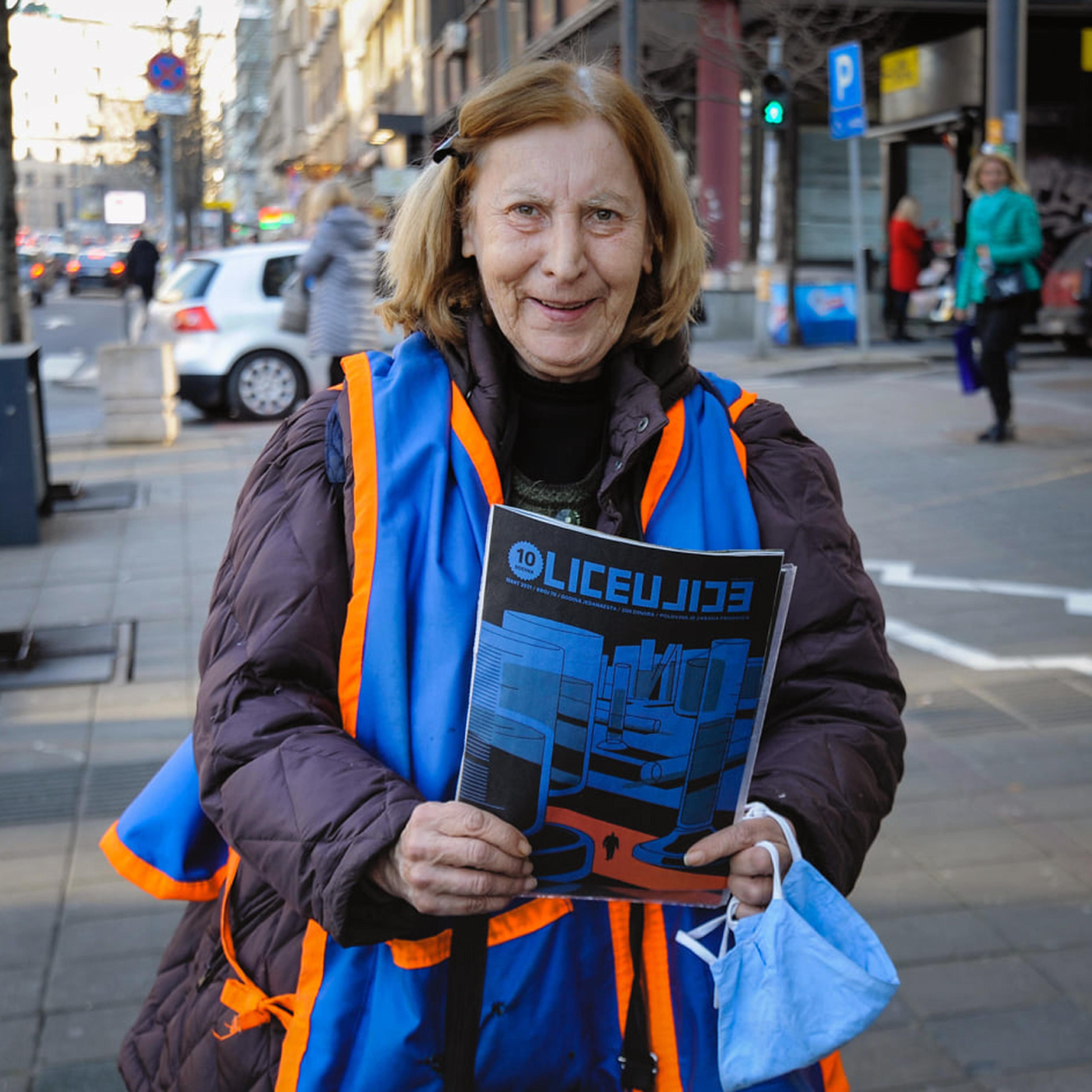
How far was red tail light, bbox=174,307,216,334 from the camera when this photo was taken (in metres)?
12.8

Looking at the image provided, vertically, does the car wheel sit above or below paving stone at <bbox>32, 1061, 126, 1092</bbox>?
above

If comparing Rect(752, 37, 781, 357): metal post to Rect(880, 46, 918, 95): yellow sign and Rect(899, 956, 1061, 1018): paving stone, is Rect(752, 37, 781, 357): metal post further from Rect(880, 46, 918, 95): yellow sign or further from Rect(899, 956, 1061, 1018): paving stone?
Rect(899, 956, 1061, 1018): paving stone

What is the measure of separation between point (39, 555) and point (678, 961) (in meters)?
6.82

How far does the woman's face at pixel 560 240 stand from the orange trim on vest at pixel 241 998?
2.46 ft

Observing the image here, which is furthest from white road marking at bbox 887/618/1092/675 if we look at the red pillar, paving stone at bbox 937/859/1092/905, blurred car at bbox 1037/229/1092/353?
the red pillar

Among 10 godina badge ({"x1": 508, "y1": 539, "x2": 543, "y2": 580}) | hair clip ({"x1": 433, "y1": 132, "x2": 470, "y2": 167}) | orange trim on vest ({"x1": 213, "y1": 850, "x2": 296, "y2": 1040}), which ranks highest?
hair clip ({"x1": 433, "y1": 132, "x2": 470, "y2": 167})

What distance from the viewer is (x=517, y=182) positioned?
1.80 metres

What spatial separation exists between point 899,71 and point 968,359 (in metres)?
13.6

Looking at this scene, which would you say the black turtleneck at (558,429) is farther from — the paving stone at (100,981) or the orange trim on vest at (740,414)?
the paving stone at (100,981)

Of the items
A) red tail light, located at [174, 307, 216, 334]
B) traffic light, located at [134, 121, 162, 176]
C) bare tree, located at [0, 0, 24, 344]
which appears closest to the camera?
bare tree, located at [0, 0, 24, 344]

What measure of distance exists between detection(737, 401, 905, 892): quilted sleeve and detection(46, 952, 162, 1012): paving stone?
198 cm

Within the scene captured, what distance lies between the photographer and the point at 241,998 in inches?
68.3

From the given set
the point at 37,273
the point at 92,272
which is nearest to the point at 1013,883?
the point at 37,273

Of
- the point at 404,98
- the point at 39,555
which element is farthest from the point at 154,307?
the point at 404,98
